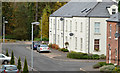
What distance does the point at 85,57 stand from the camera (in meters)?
48.4

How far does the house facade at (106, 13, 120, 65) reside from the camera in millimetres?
36938

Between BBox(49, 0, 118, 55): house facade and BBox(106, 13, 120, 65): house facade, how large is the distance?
11.0 m

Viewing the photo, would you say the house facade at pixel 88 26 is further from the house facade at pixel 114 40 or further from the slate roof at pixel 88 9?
the house facade at pixel 114 40

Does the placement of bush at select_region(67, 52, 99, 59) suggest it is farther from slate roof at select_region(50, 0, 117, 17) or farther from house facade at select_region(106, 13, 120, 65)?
house facade at select_region(106, 13, 120, 65)

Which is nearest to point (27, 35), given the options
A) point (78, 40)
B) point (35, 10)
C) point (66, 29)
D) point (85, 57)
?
point (35, 10)

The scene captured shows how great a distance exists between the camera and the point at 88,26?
51.9 m

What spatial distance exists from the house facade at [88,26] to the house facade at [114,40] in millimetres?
10963

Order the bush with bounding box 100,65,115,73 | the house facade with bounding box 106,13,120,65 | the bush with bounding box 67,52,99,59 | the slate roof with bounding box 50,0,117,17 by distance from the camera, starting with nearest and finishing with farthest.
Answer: the bush with bounding box 100,65,115,73, the house facade with bounding box 106,13,120,65, the bush with bounding box 67,52,99,59, the slate roof with bounding box 50,0,117,17

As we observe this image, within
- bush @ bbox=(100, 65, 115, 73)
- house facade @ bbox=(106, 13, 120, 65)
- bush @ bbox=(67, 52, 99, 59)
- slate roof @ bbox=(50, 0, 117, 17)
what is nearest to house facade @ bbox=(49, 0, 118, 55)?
slate roof @ bbox=(50, 0, 117, 17)

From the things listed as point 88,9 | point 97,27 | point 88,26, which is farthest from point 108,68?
point 88,9

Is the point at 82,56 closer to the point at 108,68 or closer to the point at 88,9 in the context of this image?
the point at 88,9

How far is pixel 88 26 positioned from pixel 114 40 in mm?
14266

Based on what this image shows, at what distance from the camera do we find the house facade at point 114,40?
36938mm

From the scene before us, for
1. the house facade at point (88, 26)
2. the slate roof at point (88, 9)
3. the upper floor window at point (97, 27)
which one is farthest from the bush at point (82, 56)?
the slate roof at point (88, 9)
